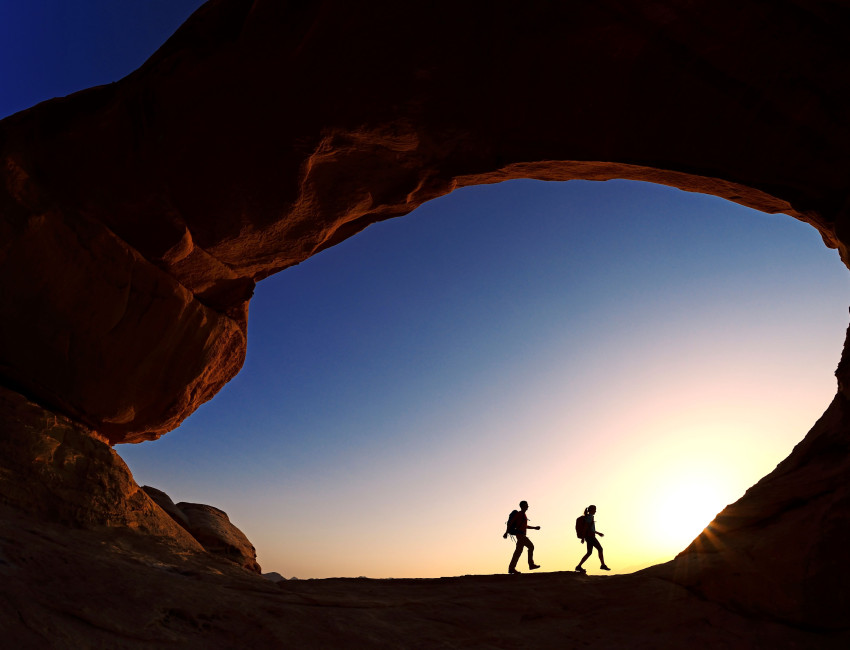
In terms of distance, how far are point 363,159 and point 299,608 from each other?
7.57 meters

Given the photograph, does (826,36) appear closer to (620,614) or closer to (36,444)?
(620,614)

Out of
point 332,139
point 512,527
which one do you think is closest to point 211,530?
point 512,527

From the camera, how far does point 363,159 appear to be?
10.2m

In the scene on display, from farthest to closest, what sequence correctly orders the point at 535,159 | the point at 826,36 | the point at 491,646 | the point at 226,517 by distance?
the point at 226,517 → the point at 535,159 → the point at 826,36 → the point at 491,646

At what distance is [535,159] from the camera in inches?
385

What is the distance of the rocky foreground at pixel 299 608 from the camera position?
5.19 metres

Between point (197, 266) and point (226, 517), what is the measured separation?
9.76 meters

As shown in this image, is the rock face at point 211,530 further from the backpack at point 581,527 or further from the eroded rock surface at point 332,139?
the backpack at point 581,527

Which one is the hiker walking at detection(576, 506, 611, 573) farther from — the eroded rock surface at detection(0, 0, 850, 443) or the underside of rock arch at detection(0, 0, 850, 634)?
the eroded rock surface at detection(0, 0, 850, 443)

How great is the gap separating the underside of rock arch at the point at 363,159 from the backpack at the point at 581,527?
3.66 m

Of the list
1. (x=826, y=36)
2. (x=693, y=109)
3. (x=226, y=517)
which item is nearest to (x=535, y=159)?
(x=693, y=109)

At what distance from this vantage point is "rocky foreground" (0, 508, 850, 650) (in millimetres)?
Answer: 5191

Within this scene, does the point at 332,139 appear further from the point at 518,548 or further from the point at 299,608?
the point at 518,548

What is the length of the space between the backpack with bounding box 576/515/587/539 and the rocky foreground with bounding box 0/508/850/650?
10.2 ft
